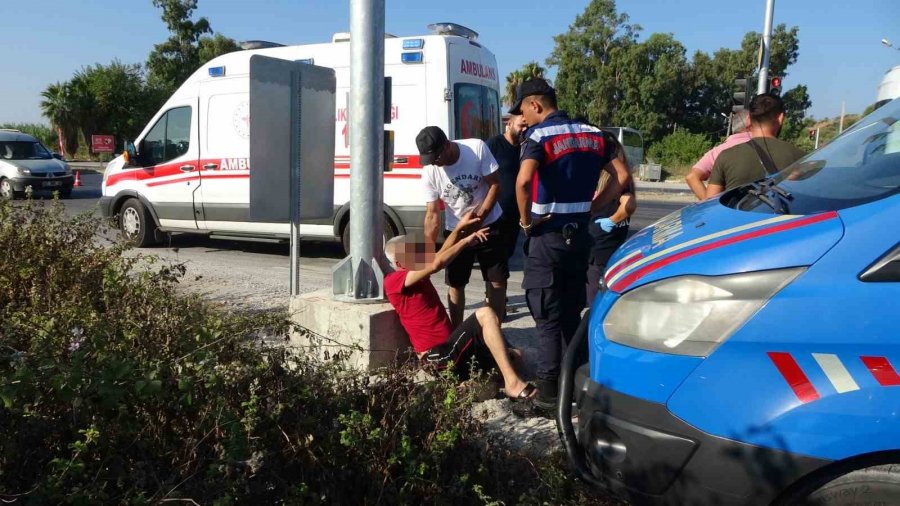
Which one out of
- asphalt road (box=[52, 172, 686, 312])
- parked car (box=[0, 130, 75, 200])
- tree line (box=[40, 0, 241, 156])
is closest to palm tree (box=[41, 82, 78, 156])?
tree line (box=[40, 0, 241, 156])

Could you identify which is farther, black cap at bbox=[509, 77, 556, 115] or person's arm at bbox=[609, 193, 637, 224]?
person's arm at bbox=[609, 193, 637, 224]

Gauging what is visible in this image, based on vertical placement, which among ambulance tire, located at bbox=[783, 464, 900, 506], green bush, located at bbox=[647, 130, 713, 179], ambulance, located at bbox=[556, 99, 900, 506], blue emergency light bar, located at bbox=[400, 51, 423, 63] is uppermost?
green bush, located at bbox=[647, 130, 713, 179]

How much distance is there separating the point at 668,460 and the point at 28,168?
20.4 m

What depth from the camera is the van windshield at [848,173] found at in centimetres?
237

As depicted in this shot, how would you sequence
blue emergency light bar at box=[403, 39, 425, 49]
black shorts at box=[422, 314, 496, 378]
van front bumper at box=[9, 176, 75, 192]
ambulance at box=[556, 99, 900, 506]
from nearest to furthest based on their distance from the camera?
ambulance at box=[556, 99, 900, 506] < black shorts at box=[422, 314, 496, 378] < blue emergency light bar at box=[403, 39, 425, 49] < van front bumper at box=[9, 176, 75, 192]

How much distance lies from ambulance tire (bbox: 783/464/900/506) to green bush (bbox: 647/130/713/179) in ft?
122

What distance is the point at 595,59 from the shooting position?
150 ft

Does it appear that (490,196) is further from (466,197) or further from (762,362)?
(762,362)

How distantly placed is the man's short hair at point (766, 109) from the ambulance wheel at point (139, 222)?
862 centimetres

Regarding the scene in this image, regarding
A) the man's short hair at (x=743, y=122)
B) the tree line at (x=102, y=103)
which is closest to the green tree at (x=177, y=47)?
the tree line at (x=102, y=103)

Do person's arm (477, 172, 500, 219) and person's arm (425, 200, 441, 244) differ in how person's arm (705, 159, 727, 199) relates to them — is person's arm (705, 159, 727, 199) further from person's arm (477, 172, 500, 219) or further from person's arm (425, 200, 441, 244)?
person's arm (425, 200, 441, 244)

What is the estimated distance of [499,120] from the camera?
914 cm

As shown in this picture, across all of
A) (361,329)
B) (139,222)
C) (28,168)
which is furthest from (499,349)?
(28,168)

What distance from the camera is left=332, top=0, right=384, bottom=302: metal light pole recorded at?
4438mm
